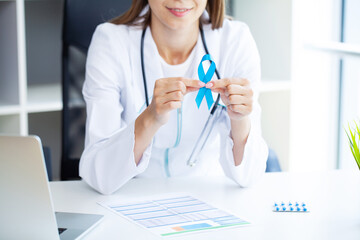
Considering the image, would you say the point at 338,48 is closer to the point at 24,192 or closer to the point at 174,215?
the point at 174,215

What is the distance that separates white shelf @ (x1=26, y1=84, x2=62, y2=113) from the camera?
85.6 inches

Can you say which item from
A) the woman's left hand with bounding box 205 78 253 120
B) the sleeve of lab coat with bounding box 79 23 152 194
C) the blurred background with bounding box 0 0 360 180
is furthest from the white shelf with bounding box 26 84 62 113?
the woman's left hand with bounding box 205 78 253 120

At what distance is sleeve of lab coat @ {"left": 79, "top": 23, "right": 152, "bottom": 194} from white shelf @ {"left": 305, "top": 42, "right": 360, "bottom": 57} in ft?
3.52

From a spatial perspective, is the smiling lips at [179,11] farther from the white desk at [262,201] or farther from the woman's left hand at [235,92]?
the white desk at [262,201]

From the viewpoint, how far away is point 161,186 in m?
1.39

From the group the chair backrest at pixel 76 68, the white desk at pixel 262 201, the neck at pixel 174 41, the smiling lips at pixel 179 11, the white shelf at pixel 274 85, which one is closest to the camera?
the white desk at pixel 262 201

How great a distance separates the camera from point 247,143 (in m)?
1.43

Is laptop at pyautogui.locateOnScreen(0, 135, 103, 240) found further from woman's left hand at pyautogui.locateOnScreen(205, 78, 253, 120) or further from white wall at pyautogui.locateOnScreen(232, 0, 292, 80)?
white wall at pyautogui.locateOnScreen(232, 0, 292, 80)

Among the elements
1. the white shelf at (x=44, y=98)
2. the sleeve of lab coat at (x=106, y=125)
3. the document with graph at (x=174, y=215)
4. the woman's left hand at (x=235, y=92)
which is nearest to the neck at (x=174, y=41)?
the sleeve of lab coat at (x=106, y=125)

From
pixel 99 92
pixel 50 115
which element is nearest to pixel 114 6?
pixel 99 92

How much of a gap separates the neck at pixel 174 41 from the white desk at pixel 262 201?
0.41 metres

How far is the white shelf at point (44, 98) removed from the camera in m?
2.17

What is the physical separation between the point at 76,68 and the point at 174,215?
802 millimetres

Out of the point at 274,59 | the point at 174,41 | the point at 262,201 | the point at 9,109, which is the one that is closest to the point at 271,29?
the point at 274,59
